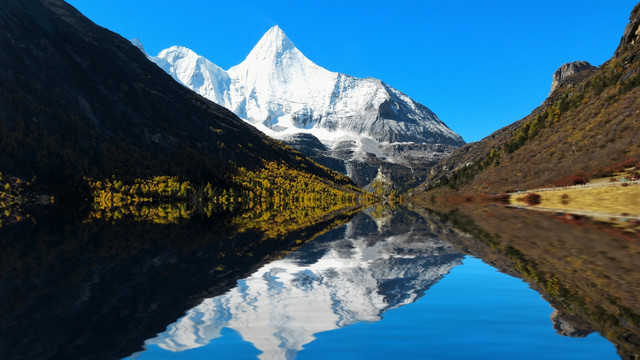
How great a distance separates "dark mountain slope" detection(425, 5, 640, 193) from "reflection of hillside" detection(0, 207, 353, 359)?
8420cm

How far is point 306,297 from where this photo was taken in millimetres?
14711

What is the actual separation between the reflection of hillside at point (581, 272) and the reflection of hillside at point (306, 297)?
12.4 feet

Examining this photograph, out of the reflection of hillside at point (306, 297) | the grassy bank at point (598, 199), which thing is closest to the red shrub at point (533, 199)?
the grassy bank at point (598, 199)

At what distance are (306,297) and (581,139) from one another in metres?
132

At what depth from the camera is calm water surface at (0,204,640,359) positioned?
31.5ft

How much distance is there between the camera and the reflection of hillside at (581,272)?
33.6 feet

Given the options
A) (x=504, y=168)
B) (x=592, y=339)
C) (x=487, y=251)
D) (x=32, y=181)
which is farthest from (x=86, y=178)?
(x=592, y=339)

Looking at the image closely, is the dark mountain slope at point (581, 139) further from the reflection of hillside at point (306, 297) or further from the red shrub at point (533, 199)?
the reflection of hillside at point (306, 297)

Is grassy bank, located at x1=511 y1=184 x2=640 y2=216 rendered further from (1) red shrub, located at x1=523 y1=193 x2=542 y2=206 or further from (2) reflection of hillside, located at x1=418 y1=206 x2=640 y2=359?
(2) reflection of hillside, located at x1=418 y1=206 x2=640 y2=359

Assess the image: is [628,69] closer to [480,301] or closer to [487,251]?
[487,251]

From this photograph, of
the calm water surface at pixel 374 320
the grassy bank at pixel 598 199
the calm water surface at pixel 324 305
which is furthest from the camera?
the grassy bank at pixel 598 199

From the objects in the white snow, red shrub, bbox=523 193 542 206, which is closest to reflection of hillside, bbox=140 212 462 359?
the white snow

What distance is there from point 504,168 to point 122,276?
159 meters

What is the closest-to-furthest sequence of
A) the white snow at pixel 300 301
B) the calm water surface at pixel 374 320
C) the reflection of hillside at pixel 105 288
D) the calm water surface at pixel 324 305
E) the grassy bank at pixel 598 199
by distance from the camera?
the calm water surface at pixel 374 320 < the calm water surface at pixel 324 305 < the reflection of hillside at pixel 105 288 < the white snow at pixel 300 301 < the grassy bank at pixel 598 199
